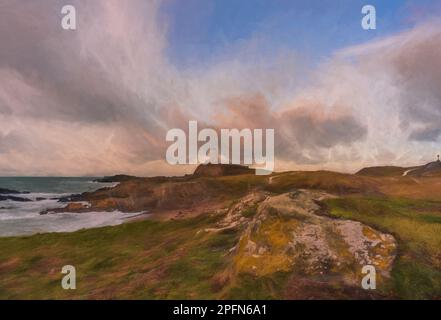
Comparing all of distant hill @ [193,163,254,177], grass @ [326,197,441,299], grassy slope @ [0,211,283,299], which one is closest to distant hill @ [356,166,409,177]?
grass @ [326,197,441,299]

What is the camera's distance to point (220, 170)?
37594 mm

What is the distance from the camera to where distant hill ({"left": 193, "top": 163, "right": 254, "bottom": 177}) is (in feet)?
123

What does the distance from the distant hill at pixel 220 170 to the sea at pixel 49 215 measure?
8.80 meters

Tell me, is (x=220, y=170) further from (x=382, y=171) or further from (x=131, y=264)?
(x=382, y=171)

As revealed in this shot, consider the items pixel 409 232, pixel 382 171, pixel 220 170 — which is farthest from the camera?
pixel 220 170

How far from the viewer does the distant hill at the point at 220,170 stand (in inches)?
1474

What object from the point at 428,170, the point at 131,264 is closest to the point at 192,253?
the point at 131,264

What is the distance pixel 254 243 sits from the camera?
19.8 metres

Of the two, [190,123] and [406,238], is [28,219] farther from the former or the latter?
[406,238]

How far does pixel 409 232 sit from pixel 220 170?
2058 centimetres

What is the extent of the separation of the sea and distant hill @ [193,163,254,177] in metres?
8.80
